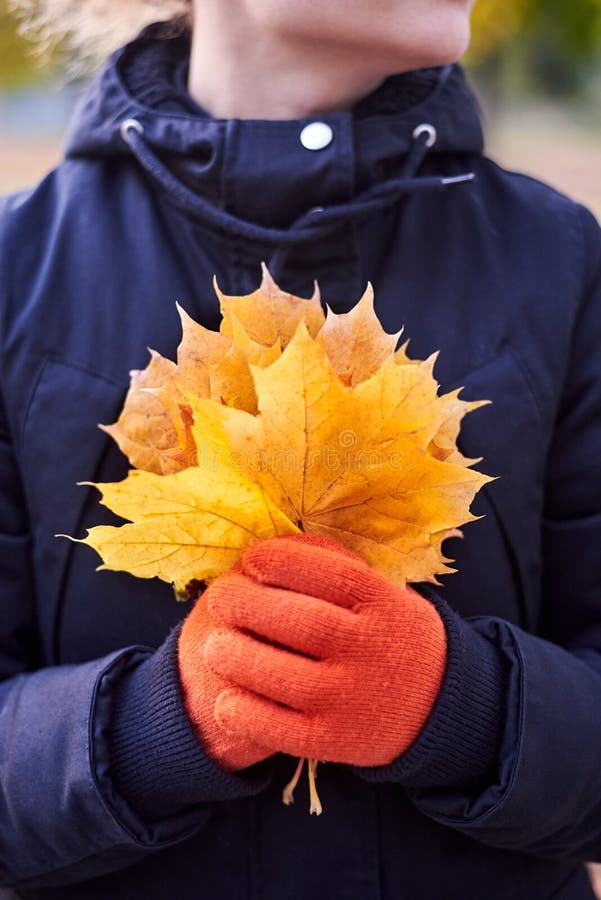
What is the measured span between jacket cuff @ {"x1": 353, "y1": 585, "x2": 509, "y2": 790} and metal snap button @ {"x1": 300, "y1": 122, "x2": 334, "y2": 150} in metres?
0.58

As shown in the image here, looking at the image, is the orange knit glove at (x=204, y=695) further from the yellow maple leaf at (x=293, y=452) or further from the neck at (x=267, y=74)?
the neck at (x=267, y=74)

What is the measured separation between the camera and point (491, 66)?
16328mm

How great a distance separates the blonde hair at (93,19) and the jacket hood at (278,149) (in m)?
0.26

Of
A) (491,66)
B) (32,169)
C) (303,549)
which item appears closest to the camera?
(303,549)

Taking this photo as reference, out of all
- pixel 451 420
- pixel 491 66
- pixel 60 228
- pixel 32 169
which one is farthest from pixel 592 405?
pixel 491 66

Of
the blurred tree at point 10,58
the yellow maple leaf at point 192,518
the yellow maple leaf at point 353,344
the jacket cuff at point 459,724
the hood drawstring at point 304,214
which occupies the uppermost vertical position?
the blurred tree at point 10,58

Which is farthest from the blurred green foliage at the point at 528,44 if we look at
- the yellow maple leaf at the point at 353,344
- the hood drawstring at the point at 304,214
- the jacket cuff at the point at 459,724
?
the jacket cuff at the point at 459,724

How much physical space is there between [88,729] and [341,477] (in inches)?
17.1

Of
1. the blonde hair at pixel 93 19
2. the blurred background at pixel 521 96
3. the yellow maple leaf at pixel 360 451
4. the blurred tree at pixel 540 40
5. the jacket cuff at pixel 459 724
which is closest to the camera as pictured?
the yellow maple leaf at pixel 360 451

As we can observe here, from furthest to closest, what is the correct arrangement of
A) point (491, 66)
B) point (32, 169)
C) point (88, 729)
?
point (491, 66) → point (32, 169) → point (88, 729)

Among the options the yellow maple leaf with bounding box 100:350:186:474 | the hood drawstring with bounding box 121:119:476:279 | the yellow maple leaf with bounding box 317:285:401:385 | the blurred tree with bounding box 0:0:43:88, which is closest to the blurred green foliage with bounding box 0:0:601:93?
the blurred tree with bounding box 0:0:43:88

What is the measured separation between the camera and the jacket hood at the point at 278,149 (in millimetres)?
1217

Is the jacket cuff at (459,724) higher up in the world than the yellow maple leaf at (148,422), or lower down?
lower down

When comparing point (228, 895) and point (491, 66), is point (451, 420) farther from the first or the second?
point (491, 66)
